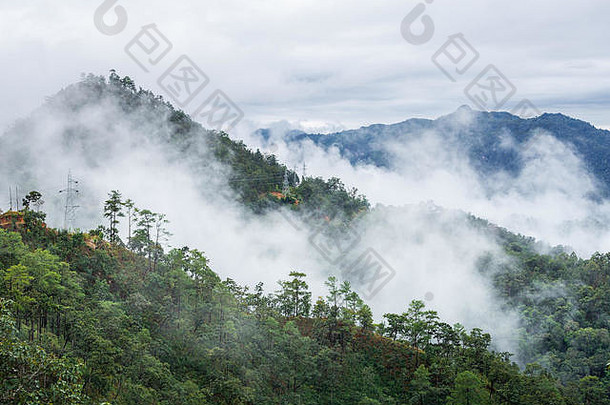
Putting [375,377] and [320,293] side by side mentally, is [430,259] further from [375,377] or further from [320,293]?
[375,377]

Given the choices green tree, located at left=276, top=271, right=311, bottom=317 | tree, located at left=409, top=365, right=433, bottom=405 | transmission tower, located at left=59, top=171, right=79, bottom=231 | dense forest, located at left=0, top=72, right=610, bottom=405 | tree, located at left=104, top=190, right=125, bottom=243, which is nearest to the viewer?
dense forest, located at left=0, top=72, right=610, bottom=405

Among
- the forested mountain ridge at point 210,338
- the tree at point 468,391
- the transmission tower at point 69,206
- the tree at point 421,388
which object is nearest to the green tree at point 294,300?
the forested mountain ridge at point 210,338

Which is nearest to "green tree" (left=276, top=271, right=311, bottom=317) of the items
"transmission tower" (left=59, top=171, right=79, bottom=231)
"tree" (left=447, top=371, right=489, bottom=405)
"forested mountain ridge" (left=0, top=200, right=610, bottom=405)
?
"forested mountain ridge" (left=0, top=200, right=610, bottom=405)

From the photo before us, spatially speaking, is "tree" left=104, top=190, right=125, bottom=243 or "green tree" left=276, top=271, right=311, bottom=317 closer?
"tree" left=104, top=190, right=125, bottom=243

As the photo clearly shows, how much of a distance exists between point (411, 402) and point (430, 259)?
58.8 metres

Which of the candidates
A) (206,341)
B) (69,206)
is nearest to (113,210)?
(69,206)

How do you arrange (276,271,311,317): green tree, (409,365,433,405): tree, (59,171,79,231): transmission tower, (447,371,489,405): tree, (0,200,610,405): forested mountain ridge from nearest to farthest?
(0,200,610,405): forested mountain ridge < (447,371,489,405): tree < (409,365,433,405): tree < (59,171,79,231): transmission tower < (276,271,311,317): green tree

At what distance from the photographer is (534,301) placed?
212 ft

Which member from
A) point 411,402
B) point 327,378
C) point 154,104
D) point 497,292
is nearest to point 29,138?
point 154,104

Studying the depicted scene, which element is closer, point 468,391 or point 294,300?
point 468,391

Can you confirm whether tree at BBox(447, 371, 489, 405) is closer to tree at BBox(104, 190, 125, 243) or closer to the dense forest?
the dense forest

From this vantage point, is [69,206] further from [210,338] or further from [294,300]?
[294,300]

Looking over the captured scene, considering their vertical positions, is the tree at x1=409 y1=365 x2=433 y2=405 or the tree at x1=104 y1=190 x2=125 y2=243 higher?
the tree at x1=104 y1=190 x2=125 y2=243

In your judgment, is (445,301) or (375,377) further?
(445,301)
